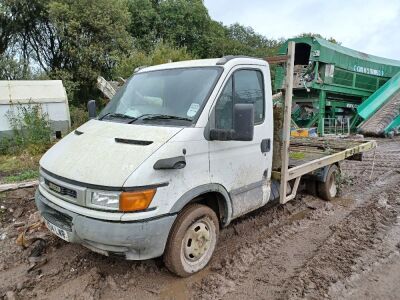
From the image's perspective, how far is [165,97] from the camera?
3637 millimetres

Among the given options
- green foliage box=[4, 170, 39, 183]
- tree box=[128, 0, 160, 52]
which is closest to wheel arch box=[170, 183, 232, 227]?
green foliage box=[4, 170, 39, 183]

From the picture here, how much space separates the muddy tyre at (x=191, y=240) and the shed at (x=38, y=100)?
26.4ft

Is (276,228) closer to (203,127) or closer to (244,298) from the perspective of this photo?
(244,298)

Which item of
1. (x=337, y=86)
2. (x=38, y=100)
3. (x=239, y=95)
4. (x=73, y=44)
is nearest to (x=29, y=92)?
(x=38, y=100)

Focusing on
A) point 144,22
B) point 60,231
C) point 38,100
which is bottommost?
point 60,231

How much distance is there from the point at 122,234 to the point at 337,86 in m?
13.6

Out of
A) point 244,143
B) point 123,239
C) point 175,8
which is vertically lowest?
point 123,239

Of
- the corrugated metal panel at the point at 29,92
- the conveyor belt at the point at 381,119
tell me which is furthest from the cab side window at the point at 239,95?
the conveyor belt at the point at 381,119

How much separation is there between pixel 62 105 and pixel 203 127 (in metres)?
8.73

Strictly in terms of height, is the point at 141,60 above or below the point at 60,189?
above

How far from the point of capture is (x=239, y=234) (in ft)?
14.4

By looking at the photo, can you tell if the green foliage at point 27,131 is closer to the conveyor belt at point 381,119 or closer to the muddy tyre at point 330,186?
the muddy tyre at point 330,186

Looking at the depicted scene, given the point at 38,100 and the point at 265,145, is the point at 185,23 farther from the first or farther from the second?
the point at 265,145

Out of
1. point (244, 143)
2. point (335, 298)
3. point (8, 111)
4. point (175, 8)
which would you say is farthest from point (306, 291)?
point (175, 8)
